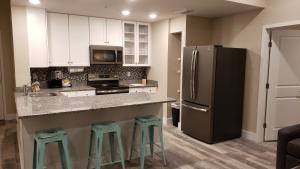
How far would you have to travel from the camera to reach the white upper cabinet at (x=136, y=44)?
17.6 ft

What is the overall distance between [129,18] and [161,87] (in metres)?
1.81

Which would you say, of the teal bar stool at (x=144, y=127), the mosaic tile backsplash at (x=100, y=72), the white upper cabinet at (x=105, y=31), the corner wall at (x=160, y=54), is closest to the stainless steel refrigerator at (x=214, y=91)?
the corner wall at (x=160, y=54)

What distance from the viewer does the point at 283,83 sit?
4051mm

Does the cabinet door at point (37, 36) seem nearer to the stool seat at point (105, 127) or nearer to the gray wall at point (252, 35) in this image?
the stool seat at point (105, 127)

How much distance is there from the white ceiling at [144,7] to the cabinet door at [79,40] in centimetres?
19

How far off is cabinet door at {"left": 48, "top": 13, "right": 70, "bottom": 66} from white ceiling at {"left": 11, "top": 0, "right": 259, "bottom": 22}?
0.20 metres

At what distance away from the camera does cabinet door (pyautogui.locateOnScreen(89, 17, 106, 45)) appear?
4.85m

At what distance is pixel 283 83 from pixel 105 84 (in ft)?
12.2

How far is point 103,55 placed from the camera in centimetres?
498

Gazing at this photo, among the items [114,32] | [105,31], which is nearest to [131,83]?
[114,32]

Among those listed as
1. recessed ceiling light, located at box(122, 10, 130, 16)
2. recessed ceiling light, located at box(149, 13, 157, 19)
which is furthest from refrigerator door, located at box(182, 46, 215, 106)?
recessed ceiling light, located at box(122, 10, 130, 16)

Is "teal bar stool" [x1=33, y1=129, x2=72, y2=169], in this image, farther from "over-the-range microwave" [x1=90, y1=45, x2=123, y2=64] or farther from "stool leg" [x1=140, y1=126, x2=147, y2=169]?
"over-the-range microwave" [x1=90, y1=45, x2=123, y2=64]

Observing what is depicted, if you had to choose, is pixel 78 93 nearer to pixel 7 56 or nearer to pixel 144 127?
pixel 144 127

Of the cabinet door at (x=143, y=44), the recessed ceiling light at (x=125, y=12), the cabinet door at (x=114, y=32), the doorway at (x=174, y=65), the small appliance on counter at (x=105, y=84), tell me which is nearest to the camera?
the recessed ceiling light at (x=125, y=12)
